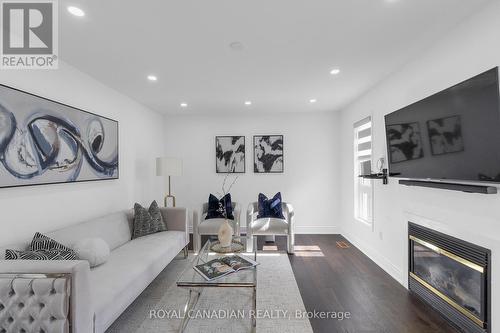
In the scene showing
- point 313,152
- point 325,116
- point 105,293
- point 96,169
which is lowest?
point 105,293

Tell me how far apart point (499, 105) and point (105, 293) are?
2.95m

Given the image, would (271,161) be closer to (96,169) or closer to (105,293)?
(96,169)

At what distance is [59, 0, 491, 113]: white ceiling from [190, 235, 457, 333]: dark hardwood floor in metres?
2.53

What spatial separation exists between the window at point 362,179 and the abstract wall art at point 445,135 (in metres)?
1.71

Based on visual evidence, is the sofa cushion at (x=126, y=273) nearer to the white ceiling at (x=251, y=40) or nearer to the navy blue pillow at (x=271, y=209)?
the navy blue pillow at (x=271, y=209)

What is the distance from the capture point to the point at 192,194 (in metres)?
5.36

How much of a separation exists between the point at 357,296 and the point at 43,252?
292 cm

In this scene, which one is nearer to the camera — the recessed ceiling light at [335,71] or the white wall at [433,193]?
the white wall at [433,193]

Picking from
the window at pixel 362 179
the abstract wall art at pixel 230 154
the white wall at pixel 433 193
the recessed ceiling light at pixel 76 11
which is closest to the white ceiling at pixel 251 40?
the recessed ceiling light at pixel 76 11

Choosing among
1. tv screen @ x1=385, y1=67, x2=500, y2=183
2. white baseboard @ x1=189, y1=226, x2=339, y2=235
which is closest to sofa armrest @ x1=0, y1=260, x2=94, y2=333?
tv screen @ x1=385, y1=67, x2=500, y2=183

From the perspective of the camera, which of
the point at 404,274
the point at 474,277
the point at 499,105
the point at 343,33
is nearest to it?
the point at 499,105

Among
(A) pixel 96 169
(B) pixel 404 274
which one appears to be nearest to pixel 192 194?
(A) pixel 96 169

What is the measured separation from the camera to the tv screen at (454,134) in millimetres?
1598

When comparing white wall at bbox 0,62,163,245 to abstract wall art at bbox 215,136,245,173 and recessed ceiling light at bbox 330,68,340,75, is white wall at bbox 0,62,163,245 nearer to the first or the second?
abstract wall art at bbox 215,136,245,173
